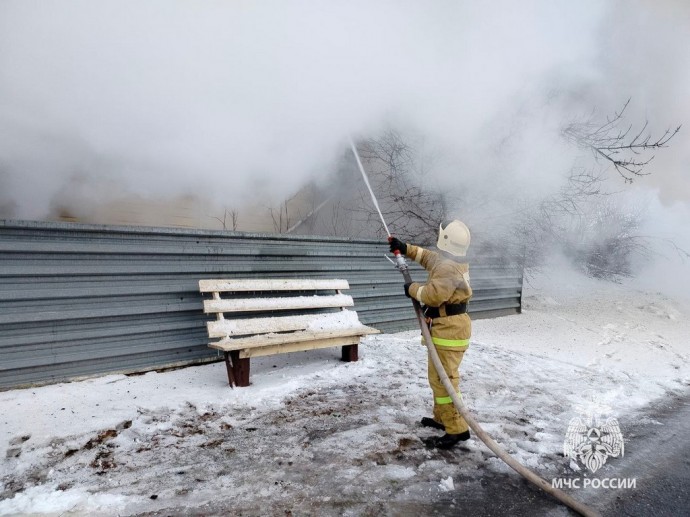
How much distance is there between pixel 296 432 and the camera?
316 centimetres

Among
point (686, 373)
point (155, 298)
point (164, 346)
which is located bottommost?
point (686, 373)

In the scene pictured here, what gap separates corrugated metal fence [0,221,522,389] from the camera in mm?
3627

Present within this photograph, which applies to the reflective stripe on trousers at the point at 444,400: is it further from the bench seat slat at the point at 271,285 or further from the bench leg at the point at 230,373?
the bench seat slat at the point at 271,285

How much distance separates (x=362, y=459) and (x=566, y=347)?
15.2ft

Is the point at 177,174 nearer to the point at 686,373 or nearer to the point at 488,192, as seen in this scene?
Answer: the point at 488,192

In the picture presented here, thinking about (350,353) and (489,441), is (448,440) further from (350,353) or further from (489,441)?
(350,353)

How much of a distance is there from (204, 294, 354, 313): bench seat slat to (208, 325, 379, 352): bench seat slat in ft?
1.21

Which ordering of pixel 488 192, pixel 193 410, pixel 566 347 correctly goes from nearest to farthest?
pixel 193 410 → pixel 566 347 → pixel 488 192

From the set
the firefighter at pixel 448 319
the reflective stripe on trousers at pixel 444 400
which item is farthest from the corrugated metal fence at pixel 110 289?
the reflective stripe on trousers at pixel 444 400

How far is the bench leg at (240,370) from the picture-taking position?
3.94 metres

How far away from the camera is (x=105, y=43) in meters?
4.54

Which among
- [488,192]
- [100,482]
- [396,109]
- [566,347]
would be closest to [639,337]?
[566,347]

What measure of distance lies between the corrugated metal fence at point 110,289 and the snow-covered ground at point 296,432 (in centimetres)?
21

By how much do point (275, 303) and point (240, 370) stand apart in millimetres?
926
